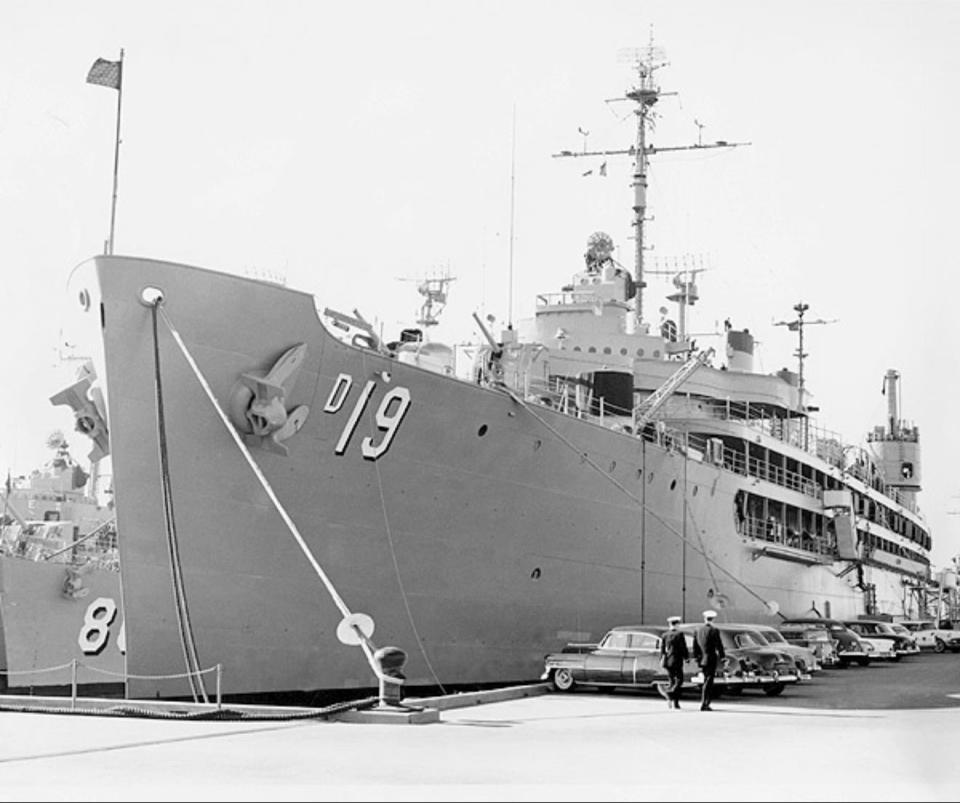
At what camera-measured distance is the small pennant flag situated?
1455 centimetres

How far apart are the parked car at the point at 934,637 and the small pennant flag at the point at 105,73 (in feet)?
99.1

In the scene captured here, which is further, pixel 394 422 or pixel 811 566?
pixel 811 566

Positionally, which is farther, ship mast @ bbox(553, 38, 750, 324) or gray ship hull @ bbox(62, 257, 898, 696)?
ship mast @ bbox(553, 38, 750, 324)

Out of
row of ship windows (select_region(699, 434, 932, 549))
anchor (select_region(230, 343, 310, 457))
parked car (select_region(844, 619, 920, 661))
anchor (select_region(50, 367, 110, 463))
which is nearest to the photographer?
anchor (select_region(230, 343, 310, 457))

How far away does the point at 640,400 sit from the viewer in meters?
25.8

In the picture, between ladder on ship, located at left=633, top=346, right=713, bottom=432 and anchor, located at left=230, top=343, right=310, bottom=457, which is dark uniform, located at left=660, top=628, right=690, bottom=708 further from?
ladder on ship, located at left=633, top=346, right=713, bottom=432

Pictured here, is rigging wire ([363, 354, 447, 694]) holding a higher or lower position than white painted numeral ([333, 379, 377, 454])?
lower

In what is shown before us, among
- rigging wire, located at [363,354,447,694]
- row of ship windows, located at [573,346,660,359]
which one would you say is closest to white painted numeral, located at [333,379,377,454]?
rigging wire, located at [363,354,447,694]

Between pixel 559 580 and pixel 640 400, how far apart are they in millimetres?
7632

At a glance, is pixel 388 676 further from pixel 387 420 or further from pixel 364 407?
pixel 387 420

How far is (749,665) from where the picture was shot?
49.1 feet

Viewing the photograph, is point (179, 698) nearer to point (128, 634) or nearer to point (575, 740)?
point (128, 634)

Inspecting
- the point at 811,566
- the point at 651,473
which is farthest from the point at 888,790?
the point at 811,566

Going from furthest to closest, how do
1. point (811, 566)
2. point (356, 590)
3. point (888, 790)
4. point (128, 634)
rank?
1. point (811, 566)
2. point (356, 590)
3. point (128, 634)
4. point (888, 790)
